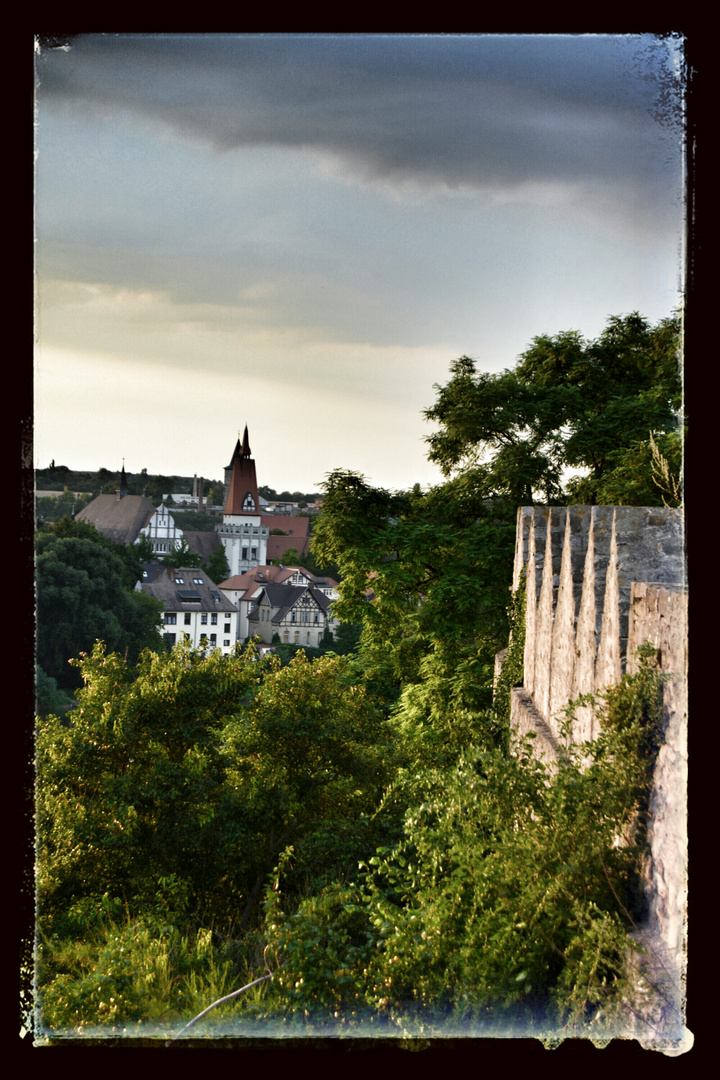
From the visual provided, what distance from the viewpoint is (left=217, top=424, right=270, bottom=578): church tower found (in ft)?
162

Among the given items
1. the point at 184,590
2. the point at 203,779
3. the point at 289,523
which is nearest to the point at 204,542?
the point at 289,523

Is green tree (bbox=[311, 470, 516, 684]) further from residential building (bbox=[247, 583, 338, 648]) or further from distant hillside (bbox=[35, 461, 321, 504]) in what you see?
residential building (bbox=[247, 583, 338, 648])

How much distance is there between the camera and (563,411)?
13477 millimetres

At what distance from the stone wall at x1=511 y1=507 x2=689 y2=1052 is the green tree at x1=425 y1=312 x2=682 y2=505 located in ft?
20.3

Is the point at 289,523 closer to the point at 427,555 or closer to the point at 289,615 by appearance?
the point at 289,615

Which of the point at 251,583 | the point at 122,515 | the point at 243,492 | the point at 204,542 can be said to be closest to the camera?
the point at 122,515

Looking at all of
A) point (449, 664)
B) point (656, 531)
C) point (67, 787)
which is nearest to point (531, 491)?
point (449, 664)

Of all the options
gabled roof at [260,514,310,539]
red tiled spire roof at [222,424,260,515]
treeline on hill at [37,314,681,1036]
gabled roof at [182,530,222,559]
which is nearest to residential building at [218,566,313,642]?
gabled roof at [182,530,222,559]

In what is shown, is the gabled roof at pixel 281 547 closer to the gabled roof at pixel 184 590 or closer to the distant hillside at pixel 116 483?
the distant hillside at pixel 116 483

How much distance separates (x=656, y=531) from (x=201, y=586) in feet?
119

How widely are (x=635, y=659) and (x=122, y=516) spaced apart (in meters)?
40.1

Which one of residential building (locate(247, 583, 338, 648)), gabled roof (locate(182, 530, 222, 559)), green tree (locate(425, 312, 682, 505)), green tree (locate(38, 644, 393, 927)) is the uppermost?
green tree (locate(425, 312, 682, 505))

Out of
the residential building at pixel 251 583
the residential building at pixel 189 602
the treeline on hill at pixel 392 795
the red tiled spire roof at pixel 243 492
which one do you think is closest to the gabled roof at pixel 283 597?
the residential building at pixel 251 583

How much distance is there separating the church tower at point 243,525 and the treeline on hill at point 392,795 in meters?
34.0
